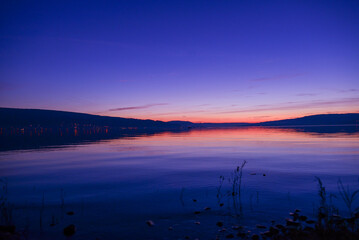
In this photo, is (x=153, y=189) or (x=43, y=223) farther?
(x=153, y=189)

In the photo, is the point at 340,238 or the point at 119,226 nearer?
the point at 340,238

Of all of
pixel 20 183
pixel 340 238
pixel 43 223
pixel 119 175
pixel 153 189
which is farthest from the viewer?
pixel 119 175

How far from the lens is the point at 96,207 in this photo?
1043cm

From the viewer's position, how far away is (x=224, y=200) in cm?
1126

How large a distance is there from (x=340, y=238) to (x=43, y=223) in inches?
386

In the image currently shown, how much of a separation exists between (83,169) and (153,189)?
30.8ft

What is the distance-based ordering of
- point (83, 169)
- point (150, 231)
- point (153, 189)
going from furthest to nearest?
point (83, 169) → point (153, 189) → point (150, 231)

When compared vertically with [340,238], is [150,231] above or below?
below

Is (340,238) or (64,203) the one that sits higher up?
(340,238)

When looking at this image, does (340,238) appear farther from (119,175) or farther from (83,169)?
(83,169)

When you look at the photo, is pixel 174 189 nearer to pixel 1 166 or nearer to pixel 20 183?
pixel 20 183

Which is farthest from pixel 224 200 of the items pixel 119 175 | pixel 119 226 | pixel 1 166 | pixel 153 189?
pixel 1 166

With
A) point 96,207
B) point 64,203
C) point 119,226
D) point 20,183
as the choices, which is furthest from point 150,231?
point 20,183

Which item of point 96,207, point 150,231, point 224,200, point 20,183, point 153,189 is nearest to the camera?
point 150,231
